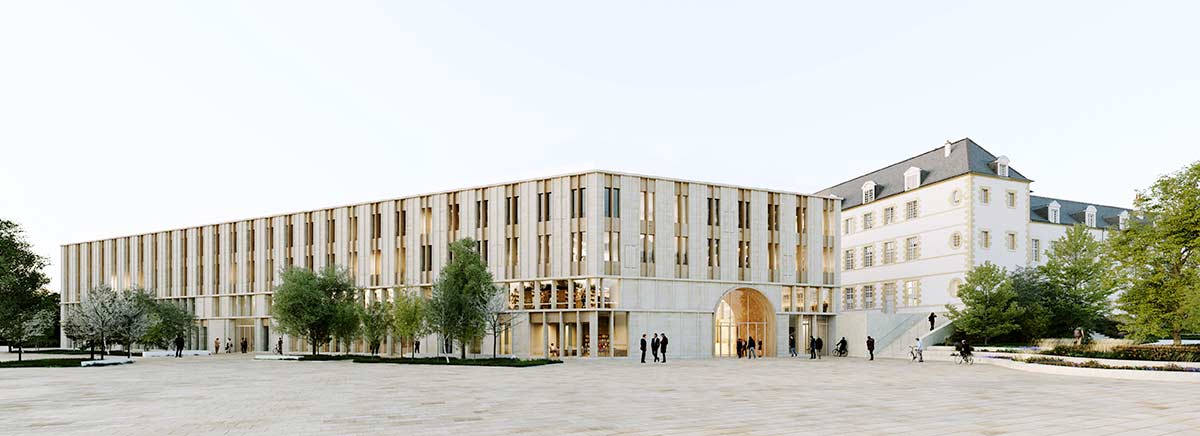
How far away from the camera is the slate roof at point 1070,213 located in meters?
70.3

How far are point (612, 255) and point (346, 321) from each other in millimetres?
16829

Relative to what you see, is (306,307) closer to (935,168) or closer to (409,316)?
(409,316)

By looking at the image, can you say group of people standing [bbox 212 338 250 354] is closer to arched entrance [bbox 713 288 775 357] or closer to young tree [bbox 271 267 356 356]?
young tree [bbox 271 267 356 356]

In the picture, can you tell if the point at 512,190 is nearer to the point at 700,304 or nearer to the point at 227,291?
the point at 700,304

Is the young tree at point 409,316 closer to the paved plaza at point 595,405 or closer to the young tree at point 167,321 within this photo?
the paved plaza at point 595,405

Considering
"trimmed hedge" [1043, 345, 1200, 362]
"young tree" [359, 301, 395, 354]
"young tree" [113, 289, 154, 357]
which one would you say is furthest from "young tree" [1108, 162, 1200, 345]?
"young tree" [113, 289, 154, 357]

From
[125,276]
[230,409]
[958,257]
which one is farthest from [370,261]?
[230,409]

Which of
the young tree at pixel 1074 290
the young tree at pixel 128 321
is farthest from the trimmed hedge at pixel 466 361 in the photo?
the young tree at pixel 1074 290

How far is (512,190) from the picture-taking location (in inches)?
2222

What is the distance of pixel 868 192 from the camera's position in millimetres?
72062

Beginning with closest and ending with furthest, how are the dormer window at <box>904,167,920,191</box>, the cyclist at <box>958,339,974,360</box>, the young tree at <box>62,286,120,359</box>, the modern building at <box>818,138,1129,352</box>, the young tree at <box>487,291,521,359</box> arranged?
the cyclist at <box>958,339,974,360</box> → the young tree at <box>487,291,521,359</box> → the young tree at <box>62,286,120,359</box> → the modern building at <box>818,138,1129,352</box> → the dormer window at <box>904,167,920,191</box>

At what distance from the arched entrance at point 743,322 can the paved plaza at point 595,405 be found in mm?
24100

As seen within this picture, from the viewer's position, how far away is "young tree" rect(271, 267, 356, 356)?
54.7 metres

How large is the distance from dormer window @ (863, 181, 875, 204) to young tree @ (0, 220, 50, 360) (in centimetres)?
5718
